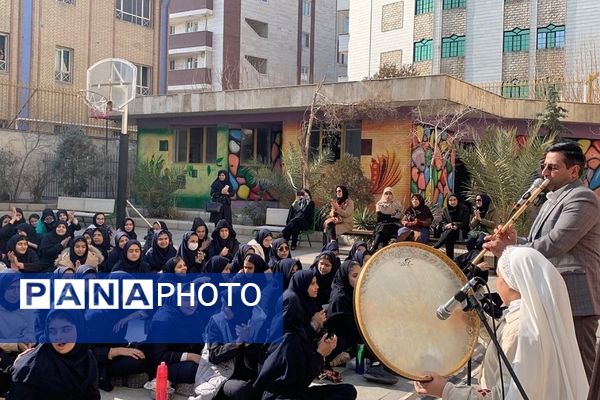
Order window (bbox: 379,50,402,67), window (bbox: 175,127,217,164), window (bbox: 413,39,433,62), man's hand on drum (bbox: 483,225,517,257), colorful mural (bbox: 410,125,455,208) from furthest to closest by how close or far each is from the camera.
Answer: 1. window (bbox: 379,50,402,67)
2. window (bbox: 413,39,433,62)
3. window (bbox: 175,127,217,164)
4. colorful mural (bbox: 410,125,455,208)
5. man's hand on drum (bbox: 483,225,517,257)

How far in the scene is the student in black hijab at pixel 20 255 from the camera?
831cm

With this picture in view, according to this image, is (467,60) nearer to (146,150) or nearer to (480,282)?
(146,150)

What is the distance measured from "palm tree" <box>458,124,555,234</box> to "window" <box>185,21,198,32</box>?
28393 millimetres

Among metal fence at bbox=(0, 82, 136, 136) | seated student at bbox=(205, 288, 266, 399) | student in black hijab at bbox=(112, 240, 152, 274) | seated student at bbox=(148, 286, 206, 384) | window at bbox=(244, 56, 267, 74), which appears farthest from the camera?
window at bbox=(244, 56, 267, 74)

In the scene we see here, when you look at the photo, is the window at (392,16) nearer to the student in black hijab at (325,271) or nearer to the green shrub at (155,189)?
the green shrub at (155,189)

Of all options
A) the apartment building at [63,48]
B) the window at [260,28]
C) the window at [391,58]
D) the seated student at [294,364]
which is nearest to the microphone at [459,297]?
the seated student at [294,364]

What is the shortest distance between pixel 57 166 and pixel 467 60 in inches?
832

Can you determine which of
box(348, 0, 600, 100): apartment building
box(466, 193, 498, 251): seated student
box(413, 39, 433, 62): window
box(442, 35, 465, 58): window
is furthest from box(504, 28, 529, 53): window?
box(466, 193, 498, 251): seated student

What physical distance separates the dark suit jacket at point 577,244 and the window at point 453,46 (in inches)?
1186

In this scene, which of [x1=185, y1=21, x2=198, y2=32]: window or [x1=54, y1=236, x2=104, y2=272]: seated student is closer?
[x1=54, y1=236, x2=104, y2=272]: seated student

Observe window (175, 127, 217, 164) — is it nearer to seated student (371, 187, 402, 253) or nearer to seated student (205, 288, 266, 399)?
seated student (371, 187, 402, 253)

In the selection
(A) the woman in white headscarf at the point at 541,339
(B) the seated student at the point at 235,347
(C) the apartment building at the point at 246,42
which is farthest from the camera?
(C) the apartment building at the point at 246,42

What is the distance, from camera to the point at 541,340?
2535mm

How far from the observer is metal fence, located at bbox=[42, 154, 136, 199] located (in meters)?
19.5
